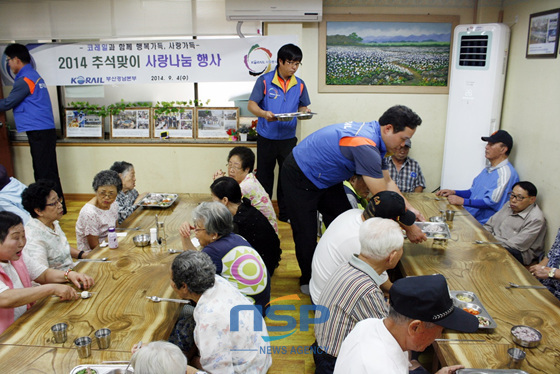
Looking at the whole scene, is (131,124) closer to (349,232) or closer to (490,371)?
(349,232)

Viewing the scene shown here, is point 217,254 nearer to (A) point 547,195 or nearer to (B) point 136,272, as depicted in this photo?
(B) point 136,272

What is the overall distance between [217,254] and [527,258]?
264cm

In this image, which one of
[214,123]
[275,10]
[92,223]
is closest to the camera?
[92,223]

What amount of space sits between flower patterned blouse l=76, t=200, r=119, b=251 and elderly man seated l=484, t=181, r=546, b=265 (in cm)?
314

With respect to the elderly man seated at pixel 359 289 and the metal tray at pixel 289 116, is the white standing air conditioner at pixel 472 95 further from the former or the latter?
the elderly man seated at pixel 359 289

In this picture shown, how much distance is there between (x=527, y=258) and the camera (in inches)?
150

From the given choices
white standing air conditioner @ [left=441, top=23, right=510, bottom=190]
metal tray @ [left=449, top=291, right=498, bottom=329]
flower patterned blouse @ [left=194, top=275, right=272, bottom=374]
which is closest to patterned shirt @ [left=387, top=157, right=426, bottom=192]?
white standing air conditioner @ [left=441, top=23, right=510, bottom=190]

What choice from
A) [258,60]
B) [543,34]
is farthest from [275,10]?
[543,34]

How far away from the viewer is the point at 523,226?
12.4ft

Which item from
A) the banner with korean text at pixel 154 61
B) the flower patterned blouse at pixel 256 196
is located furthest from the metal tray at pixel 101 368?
the banner with korean text at pixel 154 61

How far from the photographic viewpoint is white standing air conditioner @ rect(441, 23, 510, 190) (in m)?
4.94

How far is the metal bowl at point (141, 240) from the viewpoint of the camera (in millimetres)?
3160

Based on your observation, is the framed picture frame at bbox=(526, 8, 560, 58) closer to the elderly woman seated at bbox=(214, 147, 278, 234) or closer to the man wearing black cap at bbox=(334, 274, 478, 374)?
the elderly woman seated at bbox=(214, 147, 278, 234)

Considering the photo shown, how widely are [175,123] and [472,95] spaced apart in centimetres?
358
